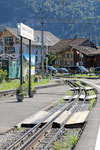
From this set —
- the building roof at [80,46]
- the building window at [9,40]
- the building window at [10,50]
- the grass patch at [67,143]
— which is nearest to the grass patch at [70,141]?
the grass patch at [67,143]

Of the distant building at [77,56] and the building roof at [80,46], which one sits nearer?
the distant building at [77,56]

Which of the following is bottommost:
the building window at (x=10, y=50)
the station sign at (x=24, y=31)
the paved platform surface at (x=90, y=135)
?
the paved platform surface at (x=90, y=135)

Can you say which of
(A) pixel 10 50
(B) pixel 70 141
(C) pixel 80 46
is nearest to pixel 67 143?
(B) pixel 70 141

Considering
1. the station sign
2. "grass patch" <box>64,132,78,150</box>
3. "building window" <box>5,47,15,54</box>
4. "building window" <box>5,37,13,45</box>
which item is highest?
"building window" <box>5,37,13,45</box>

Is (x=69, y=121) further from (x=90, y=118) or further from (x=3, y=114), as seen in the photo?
(x=3, y=114)

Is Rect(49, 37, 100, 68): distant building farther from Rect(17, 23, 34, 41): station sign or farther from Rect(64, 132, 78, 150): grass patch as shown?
Rect(64, 132, 78, 150): grass patch

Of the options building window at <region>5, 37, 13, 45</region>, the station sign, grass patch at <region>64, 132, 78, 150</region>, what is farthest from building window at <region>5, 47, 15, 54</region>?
grass patch at <region>64, 132, 78, 150</region>

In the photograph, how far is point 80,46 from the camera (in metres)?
96.4

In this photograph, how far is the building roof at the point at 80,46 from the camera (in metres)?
88.8

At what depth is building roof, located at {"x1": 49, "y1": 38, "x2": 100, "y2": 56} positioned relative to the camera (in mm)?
88844

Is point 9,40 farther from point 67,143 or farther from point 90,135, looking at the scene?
point 67,143

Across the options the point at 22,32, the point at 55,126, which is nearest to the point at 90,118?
the point at 55,126

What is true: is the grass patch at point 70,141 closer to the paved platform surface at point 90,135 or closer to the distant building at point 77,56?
the paved platform surface at point 90,135

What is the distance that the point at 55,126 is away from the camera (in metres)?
11.0
